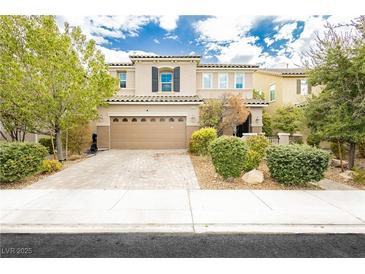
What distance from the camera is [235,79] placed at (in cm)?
1956

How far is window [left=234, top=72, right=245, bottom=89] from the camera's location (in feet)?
64.1

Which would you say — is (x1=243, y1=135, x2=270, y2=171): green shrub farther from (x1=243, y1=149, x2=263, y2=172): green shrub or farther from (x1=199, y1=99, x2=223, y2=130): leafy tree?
(x1=199, y1=99, x2=223, y2=130): leafy tree

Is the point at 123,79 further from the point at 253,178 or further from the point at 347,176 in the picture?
the point at 347,176

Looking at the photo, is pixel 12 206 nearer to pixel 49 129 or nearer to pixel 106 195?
pixel 106 195

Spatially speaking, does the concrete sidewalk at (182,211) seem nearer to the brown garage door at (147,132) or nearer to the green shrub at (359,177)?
the green shrub at (359,177)

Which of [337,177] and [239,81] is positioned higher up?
[239,81]

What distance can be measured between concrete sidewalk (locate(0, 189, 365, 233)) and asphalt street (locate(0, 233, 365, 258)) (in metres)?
0.21

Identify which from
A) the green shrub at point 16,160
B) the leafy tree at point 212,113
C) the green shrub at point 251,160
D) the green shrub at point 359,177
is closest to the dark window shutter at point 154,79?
the leafy tree at point 212,113

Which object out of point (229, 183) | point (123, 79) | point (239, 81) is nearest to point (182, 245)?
point (229, 183)

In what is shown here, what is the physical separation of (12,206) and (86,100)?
670 cm

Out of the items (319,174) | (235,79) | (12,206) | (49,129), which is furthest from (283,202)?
→ (235,79)

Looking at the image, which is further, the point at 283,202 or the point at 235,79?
the point at 235,79

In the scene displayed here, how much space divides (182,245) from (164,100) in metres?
13.5

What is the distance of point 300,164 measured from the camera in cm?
718
